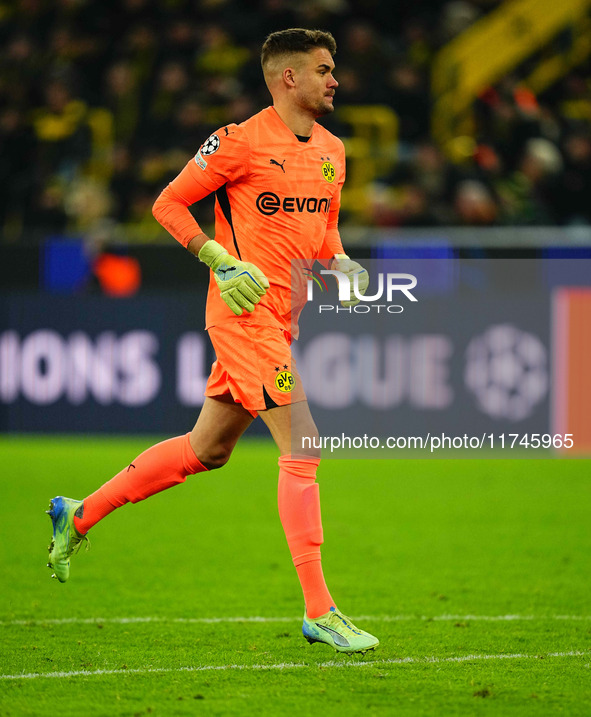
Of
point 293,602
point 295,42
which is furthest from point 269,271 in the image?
point 293,602

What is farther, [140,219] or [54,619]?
[140,219]

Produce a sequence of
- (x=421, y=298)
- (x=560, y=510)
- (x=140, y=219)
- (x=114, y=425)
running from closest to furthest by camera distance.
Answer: (x=560, y=510), (x=421, y=298), (x=114, y=425), (x=140, y=219)

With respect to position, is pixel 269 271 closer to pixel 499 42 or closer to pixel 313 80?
pixel 313 80

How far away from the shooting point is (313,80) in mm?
4352

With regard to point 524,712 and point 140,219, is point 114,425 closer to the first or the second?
point 140,219

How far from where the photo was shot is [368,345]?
34.7 ft

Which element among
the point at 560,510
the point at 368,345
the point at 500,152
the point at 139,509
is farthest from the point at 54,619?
the point at 500,152

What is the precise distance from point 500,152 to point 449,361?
110 inches

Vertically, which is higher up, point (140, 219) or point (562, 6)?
point (562, 6)

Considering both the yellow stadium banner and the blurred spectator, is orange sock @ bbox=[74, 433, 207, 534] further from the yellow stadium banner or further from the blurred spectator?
the yellow stadium banner

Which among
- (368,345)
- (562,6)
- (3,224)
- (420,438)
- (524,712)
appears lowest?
(524,712)

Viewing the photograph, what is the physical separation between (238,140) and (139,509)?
14.4ft

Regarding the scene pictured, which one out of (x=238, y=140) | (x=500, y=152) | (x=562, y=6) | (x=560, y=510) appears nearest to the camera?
(x=238, y=140)

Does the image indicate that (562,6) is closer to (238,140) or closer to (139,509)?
(139,509)
